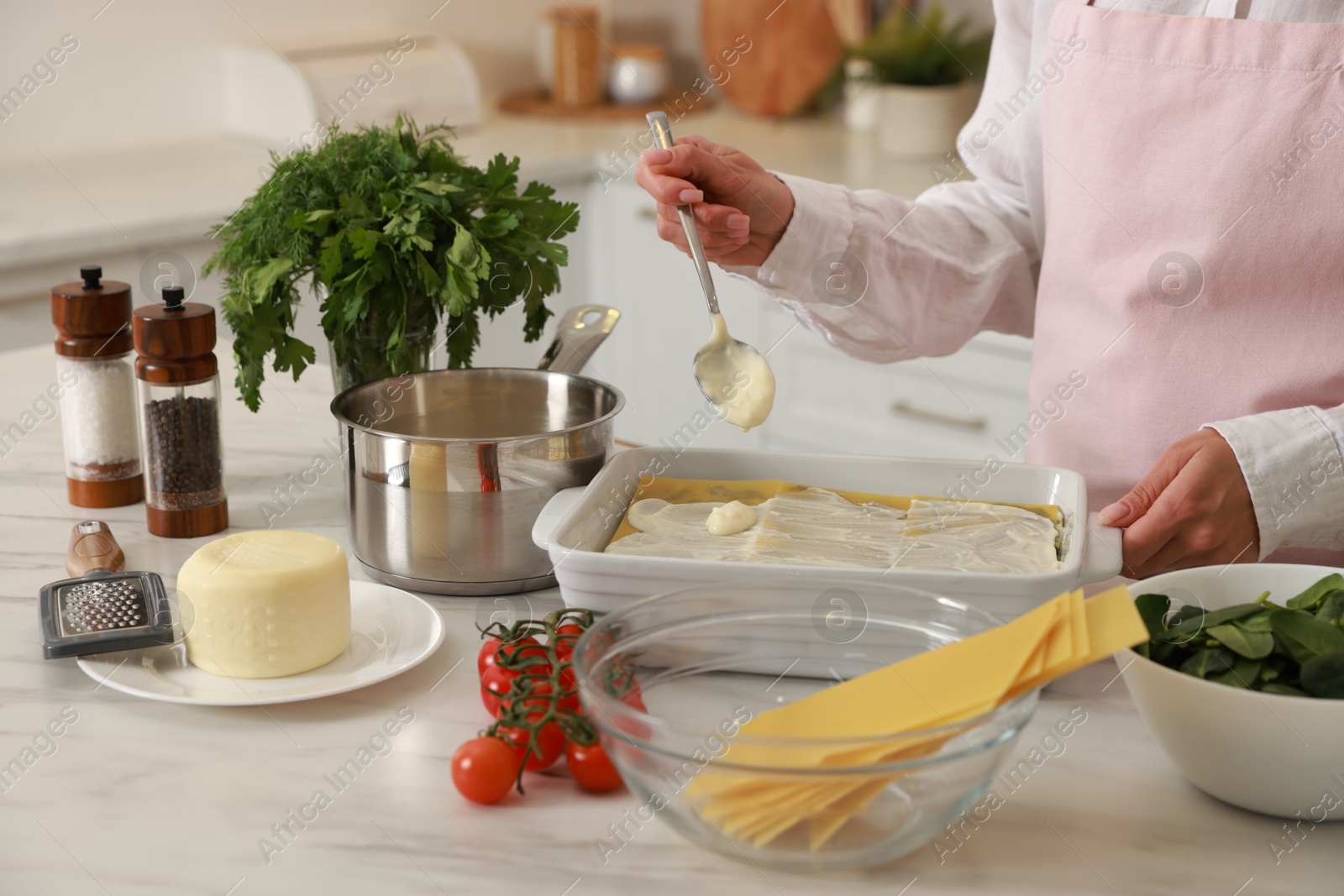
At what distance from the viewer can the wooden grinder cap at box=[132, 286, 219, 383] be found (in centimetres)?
97

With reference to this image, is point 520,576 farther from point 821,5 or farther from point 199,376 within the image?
point 821,5

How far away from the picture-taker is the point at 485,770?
0.66 m

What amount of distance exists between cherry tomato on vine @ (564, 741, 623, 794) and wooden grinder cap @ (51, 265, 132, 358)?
0.60 m

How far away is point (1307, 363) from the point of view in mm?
1026

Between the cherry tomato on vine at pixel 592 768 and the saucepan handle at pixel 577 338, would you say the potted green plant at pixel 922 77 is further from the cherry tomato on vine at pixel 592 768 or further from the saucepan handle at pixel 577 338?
the cherry tomato on vine at pixel 592 768

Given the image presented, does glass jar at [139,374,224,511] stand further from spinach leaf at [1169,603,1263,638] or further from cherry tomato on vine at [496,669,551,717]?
spinach leaf at [1169,603,1263,638]

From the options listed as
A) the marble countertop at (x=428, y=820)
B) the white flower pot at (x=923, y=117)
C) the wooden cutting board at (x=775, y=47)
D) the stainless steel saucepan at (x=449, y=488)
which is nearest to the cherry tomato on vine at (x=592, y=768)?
the marble countertop at (x=428, y=820)

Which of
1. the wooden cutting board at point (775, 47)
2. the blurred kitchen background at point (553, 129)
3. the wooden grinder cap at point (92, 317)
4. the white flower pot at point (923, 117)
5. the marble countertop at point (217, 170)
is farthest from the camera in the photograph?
the wooden cutting board at point (775, 47)

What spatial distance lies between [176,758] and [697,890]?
0.31m

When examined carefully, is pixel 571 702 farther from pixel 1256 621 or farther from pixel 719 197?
pixel 719 197

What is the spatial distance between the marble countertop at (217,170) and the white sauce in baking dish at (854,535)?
1195 mm

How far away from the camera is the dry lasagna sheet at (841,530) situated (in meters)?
0.80

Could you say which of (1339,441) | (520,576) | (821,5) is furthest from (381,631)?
(821,5)

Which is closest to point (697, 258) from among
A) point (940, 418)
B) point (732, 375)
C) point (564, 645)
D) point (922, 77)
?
point (732, 375)
